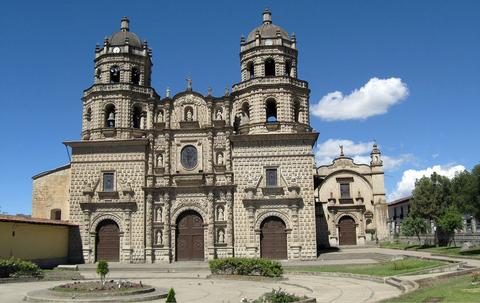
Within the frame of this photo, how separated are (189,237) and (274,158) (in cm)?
819

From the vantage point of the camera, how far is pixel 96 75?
38.0 metres

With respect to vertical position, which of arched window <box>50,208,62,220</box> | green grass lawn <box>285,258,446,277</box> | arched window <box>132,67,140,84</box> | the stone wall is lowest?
green grass lawn <box>285,258,446,277</box>

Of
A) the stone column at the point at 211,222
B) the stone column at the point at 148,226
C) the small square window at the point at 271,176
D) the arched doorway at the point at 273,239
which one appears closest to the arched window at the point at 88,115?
the stone column at the point at 148,226

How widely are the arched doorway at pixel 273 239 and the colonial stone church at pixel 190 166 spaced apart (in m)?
0.07

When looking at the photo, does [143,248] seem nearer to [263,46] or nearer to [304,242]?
[304,242]

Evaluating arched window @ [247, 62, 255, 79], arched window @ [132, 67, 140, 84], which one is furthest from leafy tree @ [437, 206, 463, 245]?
arched window @ [132, 67, 140, 84]

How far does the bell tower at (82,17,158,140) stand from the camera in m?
37.0

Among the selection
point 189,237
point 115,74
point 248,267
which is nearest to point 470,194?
point 248,267

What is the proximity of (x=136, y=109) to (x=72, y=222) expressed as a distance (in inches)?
370

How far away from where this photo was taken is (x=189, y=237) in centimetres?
3559

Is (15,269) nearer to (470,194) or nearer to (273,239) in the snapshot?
(273,239)

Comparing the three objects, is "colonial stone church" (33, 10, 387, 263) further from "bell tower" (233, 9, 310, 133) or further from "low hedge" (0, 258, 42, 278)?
"low hedge" (0, 258, 42, 278)

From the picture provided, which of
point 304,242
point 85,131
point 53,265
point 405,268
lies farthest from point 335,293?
point 85,131

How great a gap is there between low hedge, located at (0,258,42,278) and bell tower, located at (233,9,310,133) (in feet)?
56.6
